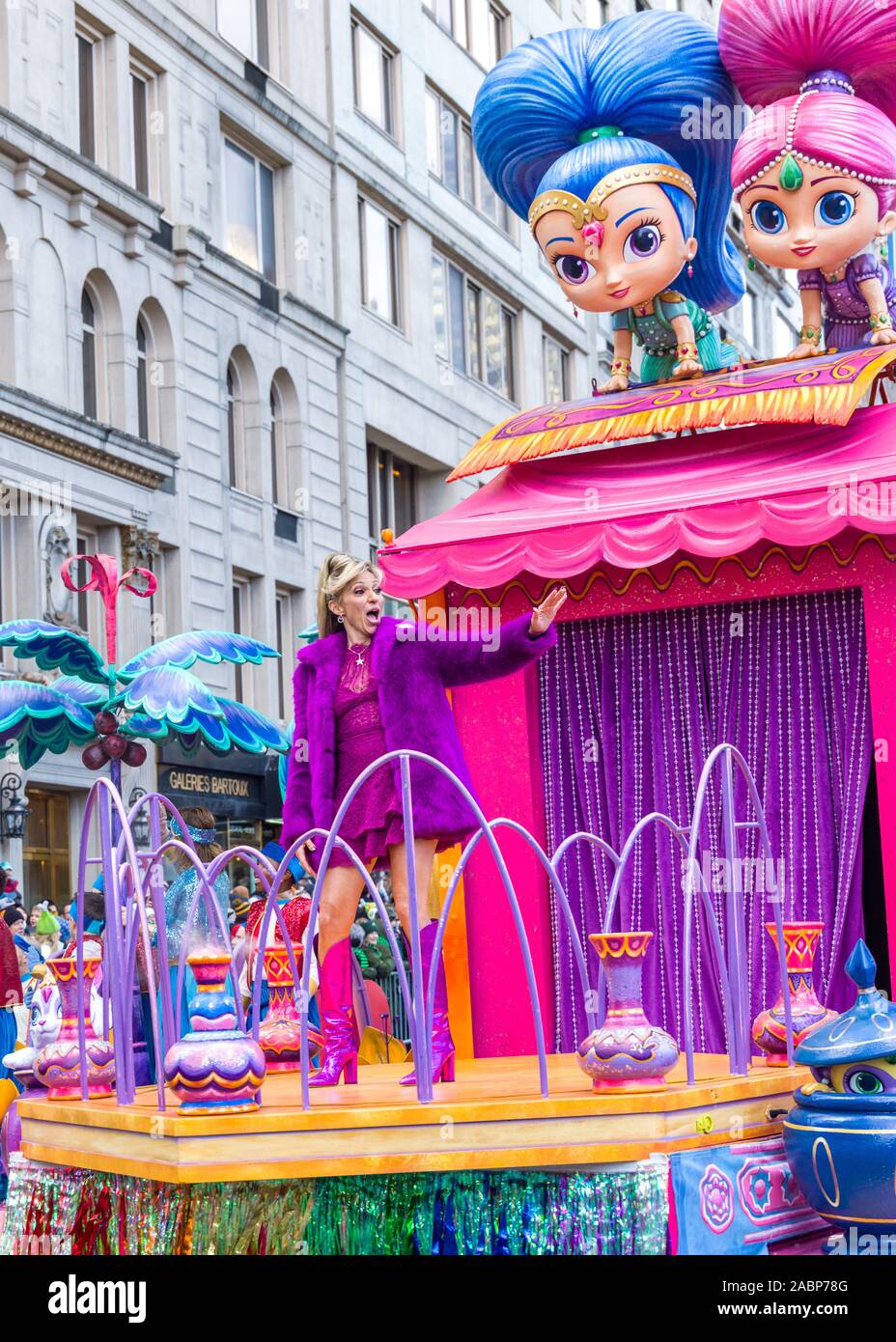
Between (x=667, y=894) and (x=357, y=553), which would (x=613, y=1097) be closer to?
(x=667, y=894)

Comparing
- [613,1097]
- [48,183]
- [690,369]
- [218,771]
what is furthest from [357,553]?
[613,1097]

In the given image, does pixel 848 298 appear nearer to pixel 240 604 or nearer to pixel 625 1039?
pixel 625 1039

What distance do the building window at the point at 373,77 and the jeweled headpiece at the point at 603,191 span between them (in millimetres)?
20258

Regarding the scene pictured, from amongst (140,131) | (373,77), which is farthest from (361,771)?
(373,77)

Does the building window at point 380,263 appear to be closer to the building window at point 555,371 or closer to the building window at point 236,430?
the building window at point 236,430

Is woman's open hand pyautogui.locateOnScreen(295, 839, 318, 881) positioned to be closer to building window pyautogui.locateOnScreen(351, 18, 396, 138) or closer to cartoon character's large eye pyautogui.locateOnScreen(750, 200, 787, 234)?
cartoon character's large eye pyautogui.locateOnScreen(750, 200, 787, 234)

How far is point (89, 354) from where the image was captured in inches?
861

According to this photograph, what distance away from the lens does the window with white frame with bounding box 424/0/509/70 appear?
30.4 metres

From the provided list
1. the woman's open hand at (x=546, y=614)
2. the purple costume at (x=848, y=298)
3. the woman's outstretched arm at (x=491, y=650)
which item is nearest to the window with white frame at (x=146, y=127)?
the purple costume at (x=848, y=298)

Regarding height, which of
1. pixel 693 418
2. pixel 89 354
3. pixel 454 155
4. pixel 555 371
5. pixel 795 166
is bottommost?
pixel 693 418

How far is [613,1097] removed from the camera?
5473 mm

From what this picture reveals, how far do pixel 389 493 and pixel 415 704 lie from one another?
23.1 meters

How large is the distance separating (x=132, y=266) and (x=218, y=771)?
642 cm

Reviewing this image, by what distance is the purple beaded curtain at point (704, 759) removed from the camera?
26.1 ft
